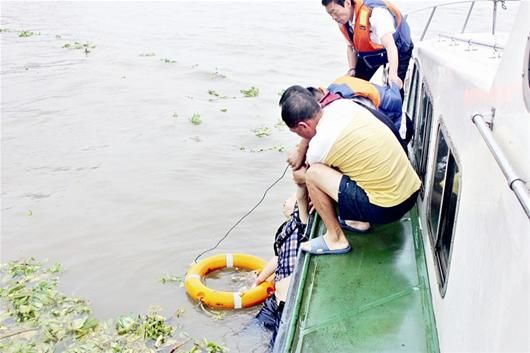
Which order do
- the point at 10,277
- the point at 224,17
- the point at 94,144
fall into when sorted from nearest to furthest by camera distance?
1. the point at 10,277
2. the point at 94,144
3. the point at 224,17

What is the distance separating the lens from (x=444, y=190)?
12.4ft

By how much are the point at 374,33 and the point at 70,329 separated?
4.08 metres

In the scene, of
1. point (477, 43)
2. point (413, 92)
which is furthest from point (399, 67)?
point (477, 43)

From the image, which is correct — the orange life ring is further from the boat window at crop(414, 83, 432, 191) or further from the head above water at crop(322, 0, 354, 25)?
the head above water at crop(322, 0, 354, 25)

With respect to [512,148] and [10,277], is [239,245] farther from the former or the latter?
[512,148]

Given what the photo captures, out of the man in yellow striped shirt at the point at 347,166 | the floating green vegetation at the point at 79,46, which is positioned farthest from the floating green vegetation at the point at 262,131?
the floating green vegetation at the point at 79,46

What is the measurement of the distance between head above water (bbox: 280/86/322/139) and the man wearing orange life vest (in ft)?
5.58

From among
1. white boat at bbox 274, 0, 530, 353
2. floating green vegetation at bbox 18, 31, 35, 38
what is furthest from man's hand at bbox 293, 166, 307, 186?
floating green vegetation at bbox 18, 31, 35, 38

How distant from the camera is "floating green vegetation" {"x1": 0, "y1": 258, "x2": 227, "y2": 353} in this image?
17.1ft

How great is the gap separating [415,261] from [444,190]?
763 mm

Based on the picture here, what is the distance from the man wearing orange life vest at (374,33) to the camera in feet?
18.9

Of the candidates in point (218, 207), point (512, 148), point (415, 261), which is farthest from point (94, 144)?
point (512, 148)

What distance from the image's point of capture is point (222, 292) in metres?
5.77

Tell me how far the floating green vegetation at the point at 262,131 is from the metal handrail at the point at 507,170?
8.73 meters
